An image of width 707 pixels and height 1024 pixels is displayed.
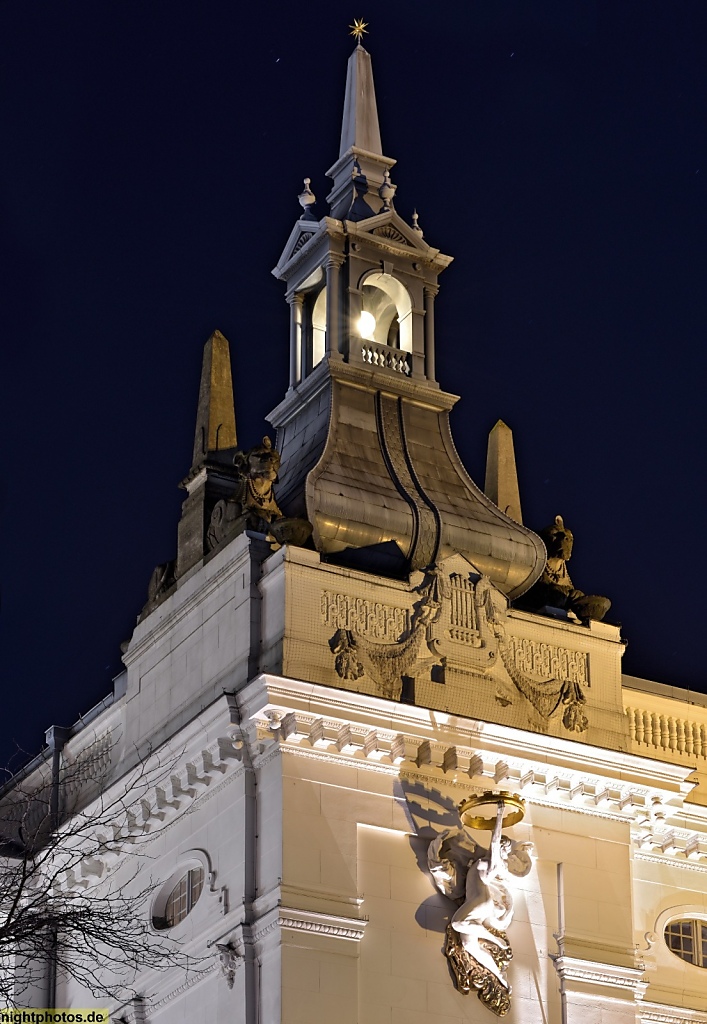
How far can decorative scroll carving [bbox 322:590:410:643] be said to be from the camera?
3841cm

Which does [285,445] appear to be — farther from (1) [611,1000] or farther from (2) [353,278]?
(1) [611,1000]

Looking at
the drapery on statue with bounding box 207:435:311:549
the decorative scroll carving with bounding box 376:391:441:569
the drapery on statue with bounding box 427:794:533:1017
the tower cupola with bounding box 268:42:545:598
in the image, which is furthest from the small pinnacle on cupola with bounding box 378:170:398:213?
the drapery on statue with bounding box 427:794:533:1017

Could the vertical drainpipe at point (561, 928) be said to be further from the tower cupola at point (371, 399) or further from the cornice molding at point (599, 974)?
the tower cupola at point (371, 399)

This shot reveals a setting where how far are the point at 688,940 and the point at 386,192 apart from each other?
15.8m

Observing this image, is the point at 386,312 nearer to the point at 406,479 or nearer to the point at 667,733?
the point at 406,479

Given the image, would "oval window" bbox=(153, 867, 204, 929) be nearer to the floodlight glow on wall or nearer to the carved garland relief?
the carved garland relief

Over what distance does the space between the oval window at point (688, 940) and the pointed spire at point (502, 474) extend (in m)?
8.63

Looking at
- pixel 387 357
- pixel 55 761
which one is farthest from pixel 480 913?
pixel 387 357

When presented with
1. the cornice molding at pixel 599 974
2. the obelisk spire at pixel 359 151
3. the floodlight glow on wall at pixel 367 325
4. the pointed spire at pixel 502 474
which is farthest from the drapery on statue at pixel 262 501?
the cornice molding at pixel 599 974

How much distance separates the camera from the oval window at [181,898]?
38.3 metres

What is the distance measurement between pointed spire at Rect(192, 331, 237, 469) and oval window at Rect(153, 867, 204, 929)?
807cm

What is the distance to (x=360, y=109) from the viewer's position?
156 feet

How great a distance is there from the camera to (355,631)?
38500mm

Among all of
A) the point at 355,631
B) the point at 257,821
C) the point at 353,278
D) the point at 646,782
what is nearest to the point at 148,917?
the point at 257,821
